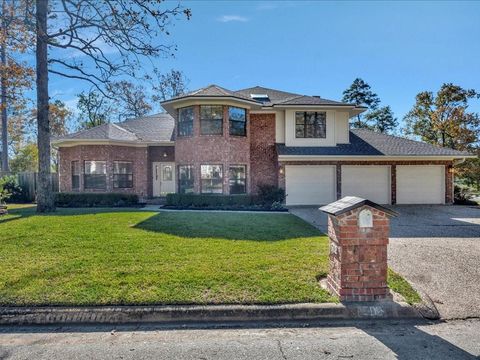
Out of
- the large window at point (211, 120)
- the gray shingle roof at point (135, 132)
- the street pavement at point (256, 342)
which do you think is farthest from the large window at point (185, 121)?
the street pavement at point (256, 342)

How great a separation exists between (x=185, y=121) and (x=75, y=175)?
24.8 feet

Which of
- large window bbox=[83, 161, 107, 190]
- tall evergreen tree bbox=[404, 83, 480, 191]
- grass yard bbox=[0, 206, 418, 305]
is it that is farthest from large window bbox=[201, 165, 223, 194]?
tall evergreen tree bbox=[404, 83, 480, 191]

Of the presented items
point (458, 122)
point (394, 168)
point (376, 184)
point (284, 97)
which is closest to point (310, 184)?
point (376, 184)

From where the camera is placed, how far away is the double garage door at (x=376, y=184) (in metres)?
16.5

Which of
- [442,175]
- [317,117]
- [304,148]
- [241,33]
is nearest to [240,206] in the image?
[304,148]

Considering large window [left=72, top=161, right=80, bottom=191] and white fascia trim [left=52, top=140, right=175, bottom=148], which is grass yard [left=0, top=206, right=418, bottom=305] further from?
large window [left=72, top=161, right=80, bottom=191]

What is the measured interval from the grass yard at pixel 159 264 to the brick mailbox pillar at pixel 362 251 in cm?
38

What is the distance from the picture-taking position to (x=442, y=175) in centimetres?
1681

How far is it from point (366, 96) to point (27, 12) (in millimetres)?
38348

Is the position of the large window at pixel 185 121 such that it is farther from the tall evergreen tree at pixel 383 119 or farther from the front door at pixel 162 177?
the tall evergreen tree at pixel 383 119

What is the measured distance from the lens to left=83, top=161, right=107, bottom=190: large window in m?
17.6

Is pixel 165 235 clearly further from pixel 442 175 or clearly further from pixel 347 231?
pixel 442 175

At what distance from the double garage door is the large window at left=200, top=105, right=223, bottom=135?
534cm

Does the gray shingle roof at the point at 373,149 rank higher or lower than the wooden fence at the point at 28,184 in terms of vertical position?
higher
